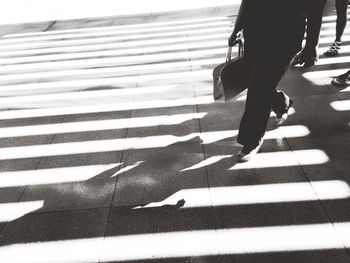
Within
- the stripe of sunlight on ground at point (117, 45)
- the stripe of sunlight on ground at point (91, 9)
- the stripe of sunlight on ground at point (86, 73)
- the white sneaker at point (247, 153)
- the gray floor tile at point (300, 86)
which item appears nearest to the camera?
the white sneaker at point (247, 153)

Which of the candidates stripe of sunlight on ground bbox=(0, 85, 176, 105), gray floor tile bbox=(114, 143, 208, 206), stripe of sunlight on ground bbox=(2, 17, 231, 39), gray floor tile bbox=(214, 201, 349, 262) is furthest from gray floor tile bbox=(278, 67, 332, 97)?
stripe of sunlight on ground bbox=(2, 17, 231, 39)

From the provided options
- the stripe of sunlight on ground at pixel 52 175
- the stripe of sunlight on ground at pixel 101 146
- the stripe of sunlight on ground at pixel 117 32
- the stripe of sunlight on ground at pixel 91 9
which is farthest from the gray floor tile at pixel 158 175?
the stripe of sunlight on ground at pixel 91 9

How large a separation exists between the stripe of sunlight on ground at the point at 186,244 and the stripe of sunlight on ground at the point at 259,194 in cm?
32

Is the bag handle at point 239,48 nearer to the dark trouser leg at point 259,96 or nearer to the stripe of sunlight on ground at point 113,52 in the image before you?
the dark trouser leg at point 259,96

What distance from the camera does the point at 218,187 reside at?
325 centimetres

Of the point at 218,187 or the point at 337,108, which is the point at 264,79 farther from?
the point at 337,108

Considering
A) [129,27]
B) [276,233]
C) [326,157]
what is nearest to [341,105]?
[326,157]

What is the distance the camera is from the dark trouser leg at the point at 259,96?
3.00 metres

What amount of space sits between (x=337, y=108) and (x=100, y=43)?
5.65 meters

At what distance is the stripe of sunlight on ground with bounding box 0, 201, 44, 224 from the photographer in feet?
10.3

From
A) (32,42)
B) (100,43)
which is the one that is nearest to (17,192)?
(100,43)

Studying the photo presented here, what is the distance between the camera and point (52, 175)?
364 centimetres

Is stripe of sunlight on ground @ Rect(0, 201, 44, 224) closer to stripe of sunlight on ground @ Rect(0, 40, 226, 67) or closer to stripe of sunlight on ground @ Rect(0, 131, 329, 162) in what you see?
stripe of sunlight on ground @ Rect(0, 131, 329, 162)

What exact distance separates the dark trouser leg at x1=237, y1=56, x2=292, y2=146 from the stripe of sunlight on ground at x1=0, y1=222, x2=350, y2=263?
1041mm
